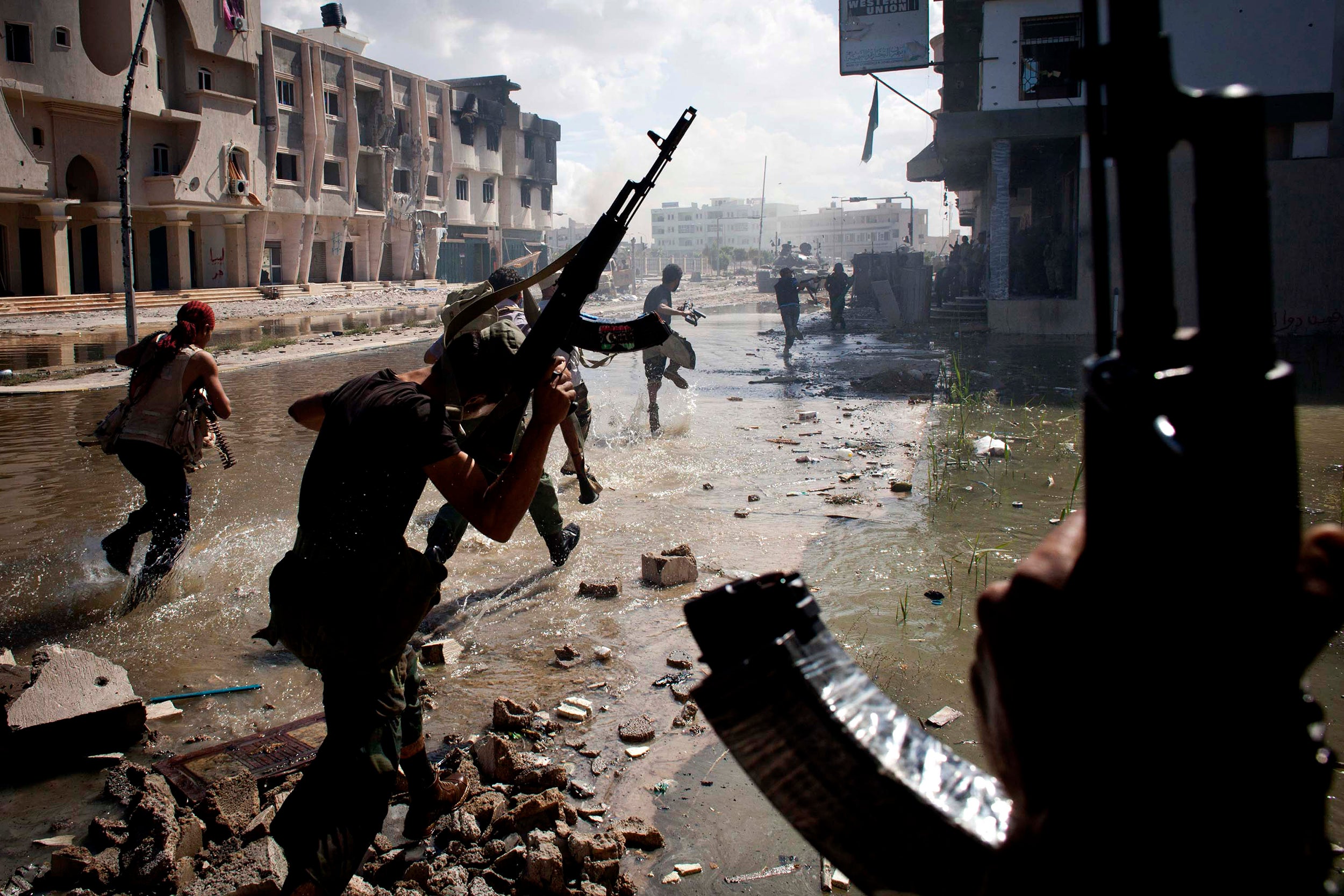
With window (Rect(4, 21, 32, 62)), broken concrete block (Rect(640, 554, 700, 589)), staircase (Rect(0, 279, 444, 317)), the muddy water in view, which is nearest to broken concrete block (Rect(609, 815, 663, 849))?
broken concrete block (Rect(640, 554, 700, 589))

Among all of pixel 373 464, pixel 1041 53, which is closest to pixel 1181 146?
pixel 1041 53

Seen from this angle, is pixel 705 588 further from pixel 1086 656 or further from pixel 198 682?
pixel 1086 656

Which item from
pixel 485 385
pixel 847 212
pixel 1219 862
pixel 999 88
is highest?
pixel 847 212

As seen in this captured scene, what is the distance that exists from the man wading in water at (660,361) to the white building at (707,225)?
146 m

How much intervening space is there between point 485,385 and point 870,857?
1862 mm

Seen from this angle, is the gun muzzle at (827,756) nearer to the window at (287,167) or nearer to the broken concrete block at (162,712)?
the broken concrete block at (162,712)

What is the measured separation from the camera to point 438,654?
13.9 ft

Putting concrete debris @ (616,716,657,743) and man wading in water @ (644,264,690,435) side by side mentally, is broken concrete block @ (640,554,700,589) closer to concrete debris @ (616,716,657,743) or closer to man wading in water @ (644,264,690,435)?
concrete debris @ (616,716,657,743)

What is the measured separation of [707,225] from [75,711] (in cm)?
16424

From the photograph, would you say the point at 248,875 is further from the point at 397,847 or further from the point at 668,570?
the point at 668,570

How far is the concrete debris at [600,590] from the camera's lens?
4.98 meters

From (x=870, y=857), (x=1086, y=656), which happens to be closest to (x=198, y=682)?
(x=870, y=857)

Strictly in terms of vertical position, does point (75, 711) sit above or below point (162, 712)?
above

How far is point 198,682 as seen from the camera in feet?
13.3
